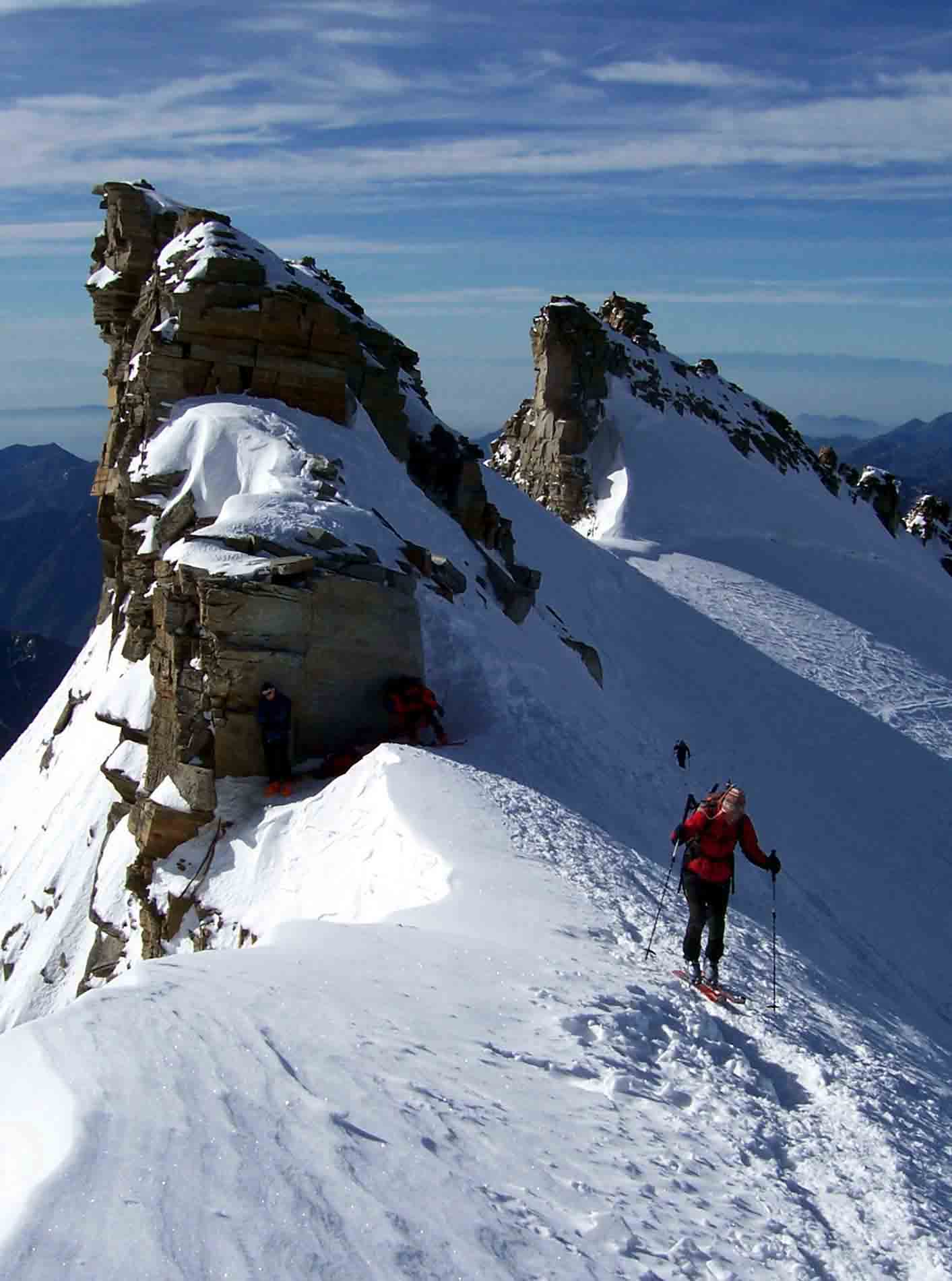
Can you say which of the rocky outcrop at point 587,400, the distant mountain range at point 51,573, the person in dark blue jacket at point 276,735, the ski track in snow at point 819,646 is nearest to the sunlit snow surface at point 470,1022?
the person in dark blue jacket at point 276,735

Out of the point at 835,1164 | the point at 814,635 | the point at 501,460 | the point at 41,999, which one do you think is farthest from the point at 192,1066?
the point at 501,460

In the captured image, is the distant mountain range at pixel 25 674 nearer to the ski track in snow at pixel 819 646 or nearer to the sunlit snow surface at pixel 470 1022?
the ski track in snow at pixel 819 646

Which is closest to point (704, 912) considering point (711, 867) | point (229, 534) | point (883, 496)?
point (711, 867)

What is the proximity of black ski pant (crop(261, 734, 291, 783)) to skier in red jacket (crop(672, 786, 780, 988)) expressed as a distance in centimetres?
671

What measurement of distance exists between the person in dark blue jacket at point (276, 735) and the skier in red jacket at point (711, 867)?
21.7 feet

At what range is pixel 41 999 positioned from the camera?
63.9 feet

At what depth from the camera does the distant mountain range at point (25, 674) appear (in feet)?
313

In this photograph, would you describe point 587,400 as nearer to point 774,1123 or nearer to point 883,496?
point 883,496

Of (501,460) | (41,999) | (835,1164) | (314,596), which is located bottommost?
(41,999)

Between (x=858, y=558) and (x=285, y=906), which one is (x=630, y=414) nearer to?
(x=858, y=558)

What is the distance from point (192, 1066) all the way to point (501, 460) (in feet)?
163

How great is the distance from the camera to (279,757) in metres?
14.8

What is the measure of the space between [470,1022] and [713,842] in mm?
3062

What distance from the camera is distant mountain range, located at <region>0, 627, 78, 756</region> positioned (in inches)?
3752
